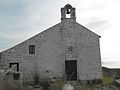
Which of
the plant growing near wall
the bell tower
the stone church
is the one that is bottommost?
the plant growing near wall

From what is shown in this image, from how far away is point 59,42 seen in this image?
23641mm

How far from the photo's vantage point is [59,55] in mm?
23344

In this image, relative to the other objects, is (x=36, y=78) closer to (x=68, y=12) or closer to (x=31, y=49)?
(x=31, y=49)

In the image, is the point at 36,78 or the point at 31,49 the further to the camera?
the point at 31,49

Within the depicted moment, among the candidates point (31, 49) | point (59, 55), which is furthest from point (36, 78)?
point (59, 55)

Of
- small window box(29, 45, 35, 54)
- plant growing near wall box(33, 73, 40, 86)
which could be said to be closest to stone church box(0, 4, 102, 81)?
small window box(29, 45, 35, 54)

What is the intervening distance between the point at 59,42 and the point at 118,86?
7804 millimetres

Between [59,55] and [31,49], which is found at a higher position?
[31,49]

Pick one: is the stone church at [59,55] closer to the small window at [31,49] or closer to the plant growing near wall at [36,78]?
the small window at [31,49]

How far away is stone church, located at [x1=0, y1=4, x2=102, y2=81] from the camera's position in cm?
2295

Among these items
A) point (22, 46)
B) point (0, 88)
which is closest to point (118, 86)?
point (22, 46)

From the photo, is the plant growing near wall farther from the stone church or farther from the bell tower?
the bell tower

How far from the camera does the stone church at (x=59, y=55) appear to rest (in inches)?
904

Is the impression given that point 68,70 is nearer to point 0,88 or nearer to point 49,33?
point 49,33
